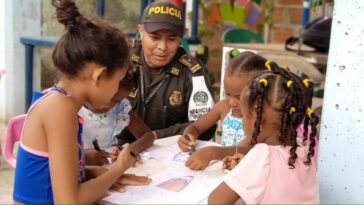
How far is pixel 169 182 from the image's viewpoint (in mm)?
1468

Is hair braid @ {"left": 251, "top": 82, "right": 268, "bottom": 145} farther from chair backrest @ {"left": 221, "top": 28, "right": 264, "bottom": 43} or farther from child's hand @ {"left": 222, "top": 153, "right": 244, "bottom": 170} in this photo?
chair backrest @ {"left": 221, "top": 28, "right": 264, "bottom": 43}

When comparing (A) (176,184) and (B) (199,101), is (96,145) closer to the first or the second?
(A) (176,184)

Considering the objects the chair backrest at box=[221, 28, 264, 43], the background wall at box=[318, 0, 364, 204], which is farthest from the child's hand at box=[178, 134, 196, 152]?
the chair backrest at box=[221, 28, 264, 43]

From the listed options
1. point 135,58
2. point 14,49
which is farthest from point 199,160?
point 14,49

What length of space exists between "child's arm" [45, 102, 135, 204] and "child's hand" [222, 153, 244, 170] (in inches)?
20.7

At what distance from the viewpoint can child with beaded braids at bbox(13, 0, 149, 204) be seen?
1.22m

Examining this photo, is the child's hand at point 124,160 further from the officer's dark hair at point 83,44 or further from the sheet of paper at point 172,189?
the officer's dark hair at point 83,44

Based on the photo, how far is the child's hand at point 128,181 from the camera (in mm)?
1401

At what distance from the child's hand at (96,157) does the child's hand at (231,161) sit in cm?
40

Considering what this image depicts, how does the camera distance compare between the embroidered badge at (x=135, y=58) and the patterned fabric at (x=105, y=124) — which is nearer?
the patterned fabric at (x=105, y=124)

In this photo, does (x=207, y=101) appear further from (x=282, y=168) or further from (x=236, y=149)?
(x=282, y=168)

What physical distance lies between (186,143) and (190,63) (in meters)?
0.62

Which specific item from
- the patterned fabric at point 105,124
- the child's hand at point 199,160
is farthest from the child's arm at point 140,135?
the child's hand at point 199,160

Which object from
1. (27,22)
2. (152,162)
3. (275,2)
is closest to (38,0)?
(27,22)
